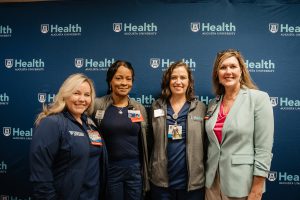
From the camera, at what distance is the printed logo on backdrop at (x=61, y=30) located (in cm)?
279

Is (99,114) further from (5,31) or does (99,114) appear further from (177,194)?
(5,31)

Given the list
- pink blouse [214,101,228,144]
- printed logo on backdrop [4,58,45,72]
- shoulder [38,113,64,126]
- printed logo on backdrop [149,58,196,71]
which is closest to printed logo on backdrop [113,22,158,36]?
printed logo on backdrop [149,58,196,71]

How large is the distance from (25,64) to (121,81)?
1.40 meters

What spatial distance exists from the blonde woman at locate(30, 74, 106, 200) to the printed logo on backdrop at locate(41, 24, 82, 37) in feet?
3.86

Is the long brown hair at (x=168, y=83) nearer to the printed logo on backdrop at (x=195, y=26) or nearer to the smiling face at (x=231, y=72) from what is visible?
the smiling face at (x=231, y=72)

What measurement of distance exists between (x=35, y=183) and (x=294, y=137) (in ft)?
8.03

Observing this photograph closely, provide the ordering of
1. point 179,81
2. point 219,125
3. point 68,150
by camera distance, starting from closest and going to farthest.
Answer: point 68,150
point 219,125
point 179,81

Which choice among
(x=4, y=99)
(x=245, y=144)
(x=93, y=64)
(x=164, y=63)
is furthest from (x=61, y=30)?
(x=245, y=144)

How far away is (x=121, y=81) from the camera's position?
86.3 inches

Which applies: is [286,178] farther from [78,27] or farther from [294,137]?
[78,27]

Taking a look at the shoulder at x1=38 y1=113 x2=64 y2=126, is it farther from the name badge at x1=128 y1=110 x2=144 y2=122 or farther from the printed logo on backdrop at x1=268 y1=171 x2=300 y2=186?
the printed logo on backdrop at x1=268 y1=171 x2=300 y2=186

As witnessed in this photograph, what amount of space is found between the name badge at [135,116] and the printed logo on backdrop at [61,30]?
1.20m

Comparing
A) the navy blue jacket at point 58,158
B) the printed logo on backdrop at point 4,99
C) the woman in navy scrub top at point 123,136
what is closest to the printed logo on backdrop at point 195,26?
the woman in navy scrub top at point 123,136

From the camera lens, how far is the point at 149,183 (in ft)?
7.31
